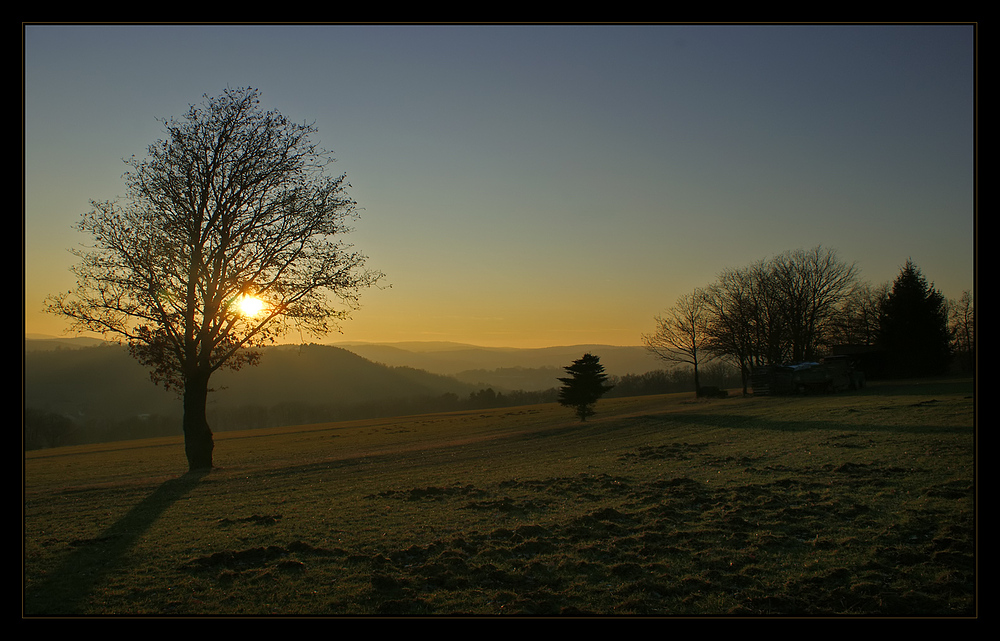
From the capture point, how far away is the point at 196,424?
22.3 m

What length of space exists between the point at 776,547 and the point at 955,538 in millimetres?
2708

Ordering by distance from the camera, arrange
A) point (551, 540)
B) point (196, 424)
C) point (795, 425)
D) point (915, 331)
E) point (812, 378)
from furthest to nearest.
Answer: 1. point (915, 331)
2. point (812, 378)
3. point (795, 425)
4. point (196, 424)
5. point (551, 540)

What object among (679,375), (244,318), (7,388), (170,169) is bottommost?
(679,375)

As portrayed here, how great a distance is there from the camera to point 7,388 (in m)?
8.05

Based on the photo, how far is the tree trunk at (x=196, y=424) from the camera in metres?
21.5

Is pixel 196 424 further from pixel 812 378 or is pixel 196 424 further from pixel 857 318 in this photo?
pixel 857 318

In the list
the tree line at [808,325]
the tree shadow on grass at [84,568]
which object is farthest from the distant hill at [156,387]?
the tree shadow on grass at [84,568]

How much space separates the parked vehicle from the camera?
41812mm

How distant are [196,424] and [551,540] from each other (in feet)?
61.5

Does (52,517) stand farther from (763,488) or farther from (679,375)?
(679,375)

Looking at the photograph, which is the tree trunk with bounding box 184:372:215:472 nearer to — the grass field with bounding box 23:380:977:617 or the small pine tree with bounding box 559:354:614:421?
the grass field with bounding box 23:380:977:617

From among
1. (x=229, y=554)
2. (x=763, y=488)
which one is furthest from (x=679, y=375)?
(x=229, y=554)

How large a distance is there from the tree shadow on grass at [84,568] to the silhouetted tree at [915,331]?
201 feet

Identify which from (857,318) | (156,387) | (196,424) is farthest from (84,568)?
(156,387)
